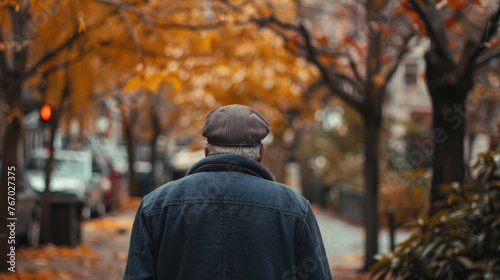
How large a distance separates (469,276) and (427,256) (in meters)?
0.76

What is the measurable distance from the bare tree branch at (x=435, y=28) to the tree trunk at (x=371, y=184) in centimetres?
581

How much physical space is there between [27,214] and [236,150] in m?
14.2

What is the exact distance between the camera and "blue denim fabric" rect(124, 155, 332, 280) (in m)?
3.86

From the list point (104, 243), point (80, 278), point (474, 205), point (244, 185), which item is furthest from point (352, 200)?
point (244, 185)

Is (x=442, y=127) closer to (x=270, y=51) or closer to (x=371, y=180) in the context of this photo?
(x=371, y=180)

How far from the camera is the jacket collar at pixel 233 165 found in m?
4.01

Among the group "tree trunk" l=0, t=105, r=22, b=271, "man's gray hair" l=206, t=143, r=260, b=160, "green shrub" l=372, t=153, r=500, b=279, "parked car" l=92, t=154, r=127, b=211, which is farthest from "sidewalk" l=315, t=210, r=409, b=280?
"man's gray hair" l=206, t=143, r=260, b=160

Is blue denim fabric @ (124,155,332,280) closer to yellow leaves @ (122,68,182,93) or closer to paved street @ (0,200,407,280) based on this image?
yellow leaves @ (122,68,182,93)

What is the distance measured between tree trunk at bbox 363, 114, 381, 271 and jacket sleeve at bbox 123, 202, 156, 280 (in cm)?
1174

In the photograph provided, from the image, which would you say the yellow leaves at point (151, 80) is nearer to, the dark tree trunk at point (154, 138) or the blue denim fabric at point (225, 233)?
the blue denim fabric at point (225, 233)

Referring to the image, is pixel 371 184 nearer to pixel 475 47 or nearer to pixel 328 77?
pixel 328 77

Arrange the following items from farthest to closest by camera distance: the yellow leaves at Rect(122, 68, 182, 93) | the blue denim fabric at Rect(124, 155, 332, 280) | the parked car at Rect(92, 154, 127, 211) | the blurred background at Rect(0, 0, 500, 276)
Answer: the parked car at Rect(92, 154, 127, 211)
the yellow leaves at Rect(122, 68, 182, 93)
the blurred background at Rect(0, 0, 500, 276)
the blue denim fabric at Rect(124, 155, 332, 280)

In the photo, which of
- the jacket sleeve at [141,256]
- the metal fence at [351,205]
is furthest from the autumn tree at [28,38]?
the metal fence at [351,205]

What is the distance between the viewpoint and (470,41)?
973 cm
